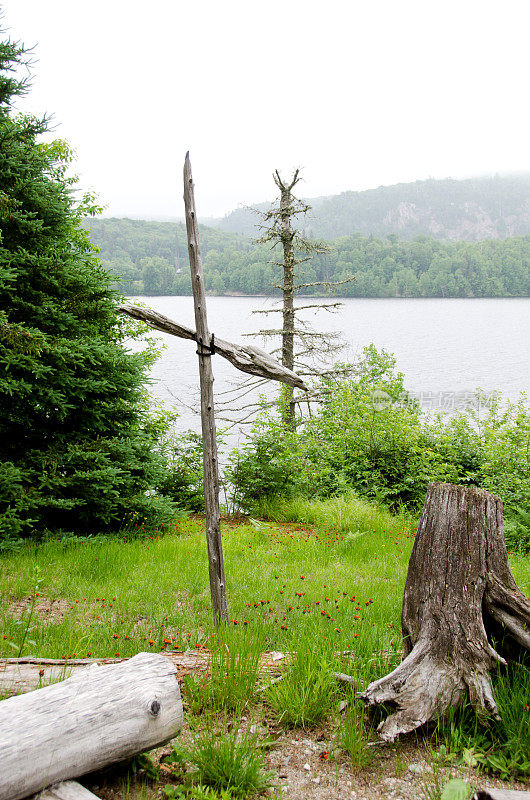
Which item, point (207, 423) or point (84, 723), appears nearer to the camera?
point (84, 723)

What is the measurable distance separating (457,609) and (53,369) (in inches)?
204

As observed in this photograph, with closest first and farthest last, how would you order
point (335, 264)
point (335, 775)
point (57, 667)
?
point (335, 775) → point (57, 667) → point (335, 264)

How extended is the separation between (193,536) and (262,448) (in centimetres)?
355

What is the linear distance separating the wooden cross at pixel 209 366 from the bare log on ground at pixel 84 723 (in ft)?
4.48

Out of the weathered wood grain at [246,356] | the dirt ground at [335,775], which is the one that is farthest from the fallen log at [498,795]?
the weathered wood grain at [246,356]

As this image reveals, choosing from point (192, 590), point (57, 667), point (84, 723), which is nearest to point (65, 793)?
point (84, 723)

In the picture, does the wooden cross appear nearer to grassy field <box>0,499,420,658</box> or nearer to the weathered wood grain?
the weathered wood grain

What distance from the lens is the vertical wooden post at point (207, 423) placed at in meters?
3.83

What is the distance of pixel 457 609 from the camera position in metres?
2.80

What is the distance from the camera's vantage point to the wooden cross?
3826mm

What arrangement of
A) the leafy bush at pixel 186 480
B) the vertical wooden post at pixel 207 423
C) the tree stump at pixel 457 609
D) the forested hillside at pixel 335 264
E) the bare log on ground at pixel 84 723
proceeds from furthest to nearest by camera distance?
the forested hillside at pixel 335 264 < the leafy bush at pixel 186 480 < the vertical wooden post at pixel 207 423 < the tree stump at pixel 457 609 < the bare log on ground at pixel 84 723

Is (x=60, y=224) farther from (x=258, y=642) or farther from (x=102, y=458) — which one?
(x=258, y=642)

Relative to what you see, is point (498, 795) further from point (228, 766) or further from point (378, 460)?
point (378, 460)

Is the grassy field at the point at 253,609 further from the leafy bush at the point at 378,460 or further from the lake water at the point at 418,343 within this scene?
the lake water at the point at 418,343
